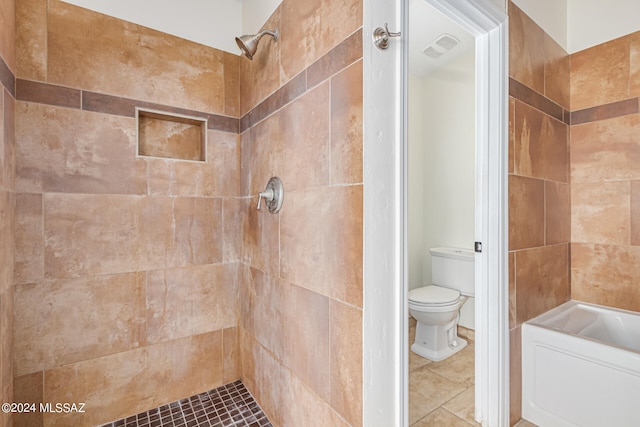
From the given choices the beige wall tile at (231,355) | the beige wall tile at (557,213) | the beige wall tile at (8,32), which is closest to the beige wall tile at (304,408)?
the beige wall tile at (231,355)

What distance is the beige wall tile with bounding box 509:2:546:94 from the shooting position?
1527mm

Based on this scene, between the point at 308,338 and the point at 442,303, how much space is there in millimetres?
1307

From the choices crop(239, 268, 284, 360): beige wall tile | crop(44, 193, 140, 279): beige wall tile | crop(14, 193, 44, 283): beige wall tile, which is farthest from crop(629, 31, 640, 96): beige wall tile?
crop(14, 193, 44, 283): beige wall tile

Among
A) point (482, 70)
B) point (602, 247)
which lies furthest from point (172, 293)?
point (602, 247)

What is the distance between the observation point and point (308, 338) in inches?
49.3

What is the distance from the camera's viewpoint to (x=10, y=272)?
126 centimetres

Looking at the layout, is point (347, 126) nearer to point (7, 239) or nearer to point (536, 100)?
point (536, 100)

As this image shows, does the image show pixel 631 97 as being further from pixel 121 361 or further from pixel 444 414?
pixel 121 361

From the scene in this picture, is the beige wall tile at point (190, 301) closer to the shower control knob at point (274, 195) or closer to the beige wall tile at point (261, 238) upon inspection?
the beige wall tile at point (261, 238)

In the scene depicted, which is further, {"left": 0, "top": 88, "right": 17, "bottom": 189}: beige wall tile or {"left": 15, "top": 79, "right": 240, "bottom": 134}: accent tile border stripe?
{"left": 15, "top": 79, "right": 240, "bottom": 134}: accent tile border stripe

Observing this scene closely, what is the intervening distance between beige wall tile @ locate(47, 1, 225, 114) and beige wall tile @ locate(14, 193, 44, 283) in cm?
60

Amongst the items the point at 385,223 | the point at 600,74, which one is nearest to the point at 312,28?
the point at 385,223

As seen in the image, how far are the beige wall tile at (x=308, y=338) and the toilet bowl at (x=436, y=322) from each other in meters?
1.18

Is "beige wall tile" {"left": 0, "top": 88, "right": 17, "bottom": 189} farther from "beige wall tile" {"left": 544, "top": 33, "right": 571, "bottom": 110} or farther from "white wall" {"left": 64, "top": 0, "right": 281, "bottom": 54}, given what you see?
"beige wall tile" {"left": 544, "top": 33, "right": 571, "bottom": 110}
